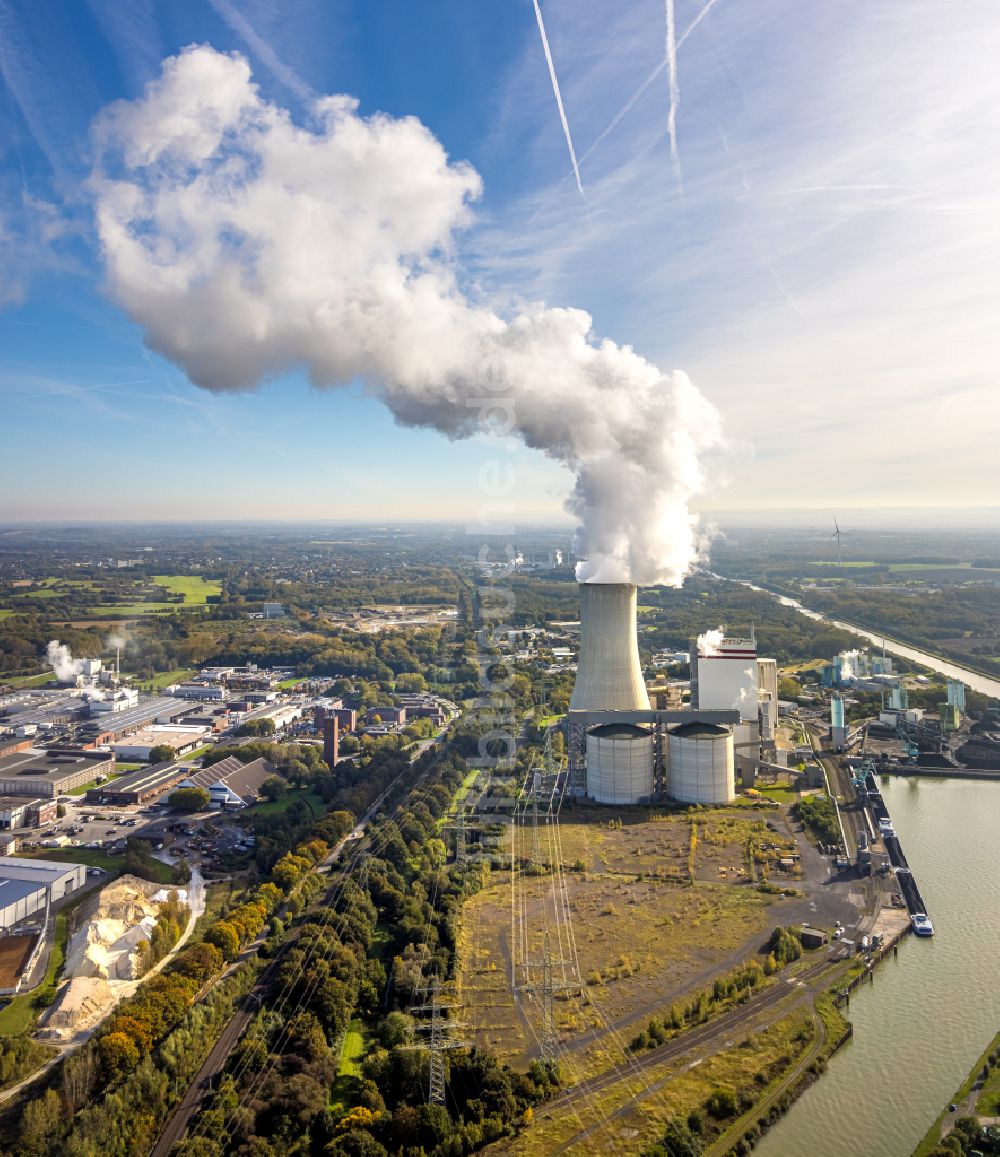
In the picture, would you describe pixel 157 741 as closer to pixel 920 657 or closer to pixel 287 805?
pixel 287 805

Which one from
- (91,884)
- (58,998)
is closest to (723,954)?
(58,998)

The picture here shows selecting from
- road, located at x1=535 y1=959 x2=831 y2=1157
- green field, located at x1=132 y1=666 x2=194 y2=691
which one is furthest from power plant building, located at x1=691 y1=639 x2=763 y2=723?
green field, located at x1=132 y1=666 x2=194 y2=691

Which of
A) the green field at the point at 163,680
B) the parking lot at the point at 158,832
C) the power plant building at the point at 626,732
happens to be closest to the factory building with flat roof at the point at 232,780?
the parking lot at the point at 158,832

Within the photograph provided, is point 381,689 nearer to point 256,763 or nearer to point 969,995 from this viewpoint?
point 256,763

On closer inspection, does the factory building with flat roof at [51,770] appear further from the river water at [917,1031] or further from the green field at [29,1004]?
the river water at [917,1031]

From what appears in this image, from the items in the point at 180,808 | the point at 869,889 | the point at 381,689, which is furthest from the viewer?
the point at 381,689

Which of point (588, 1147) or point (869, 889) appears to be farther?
point (869, 889)

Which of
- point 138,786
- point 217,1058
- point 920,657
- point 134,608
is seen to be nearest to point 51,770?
point 138,786
